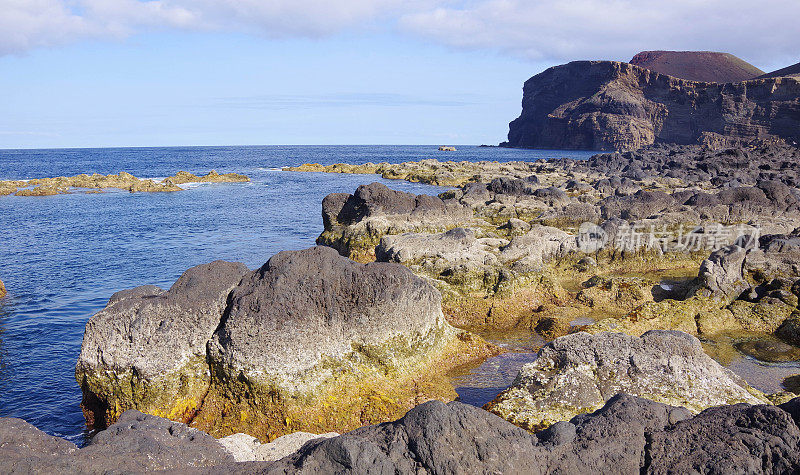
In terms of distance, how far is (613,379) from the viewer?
31.3ft

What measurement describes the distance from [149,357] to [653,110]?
559 feet

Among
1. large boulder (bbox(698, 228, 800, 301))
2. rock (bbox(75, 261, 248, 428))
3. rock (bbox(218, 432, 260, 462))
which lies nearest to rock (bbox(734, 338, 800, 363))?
large boulder (bbox(698, 228, 800, 301))

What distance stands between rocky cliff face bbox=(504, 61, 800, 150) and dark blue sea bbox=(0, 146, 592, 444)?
9962 cm

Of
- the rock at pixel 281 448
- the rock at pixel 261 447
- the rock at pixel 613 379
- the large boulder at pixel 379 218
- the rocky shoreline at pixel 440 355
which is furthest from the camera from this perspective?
the large boulder at pixel 379 218

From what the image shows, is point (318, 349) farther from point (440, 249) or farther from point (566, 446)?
point (440, 249)

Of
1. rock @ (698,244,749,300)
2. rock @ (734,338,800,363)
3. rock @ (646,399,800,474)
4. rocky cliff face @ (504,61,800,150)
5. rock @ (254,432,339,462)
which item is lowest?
rock @ (734,338,800,363)

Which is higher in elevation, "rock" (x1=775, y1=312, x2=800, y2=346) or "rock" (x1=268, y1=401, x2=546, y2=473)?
"rock" (x1=268, y1=401, x2=546, y2=473)

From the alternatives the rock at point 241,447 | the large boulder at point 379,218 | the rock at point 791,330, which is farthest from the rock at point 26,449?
the rock at point 791,330

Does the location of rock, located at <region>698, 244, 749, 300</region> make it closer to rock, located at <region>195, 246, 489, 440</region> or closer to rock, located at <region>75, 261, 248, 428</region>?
rock, located at <region>195, 246, 489, 440</region>

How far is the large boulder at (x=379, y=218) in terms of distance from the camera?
72.5ft

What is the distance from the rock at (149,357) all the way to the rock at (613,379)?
5591 millimetres

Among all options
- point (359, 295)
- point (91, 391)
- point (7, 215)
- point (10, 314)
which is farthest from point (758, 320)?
point (7, 215)

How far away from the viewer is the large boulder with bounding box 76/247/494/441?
400 inches

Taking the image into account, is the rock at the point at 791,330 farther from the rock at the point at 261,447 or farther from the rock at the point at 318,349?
the rock at the point at 261,447
